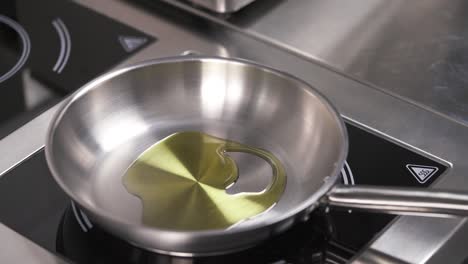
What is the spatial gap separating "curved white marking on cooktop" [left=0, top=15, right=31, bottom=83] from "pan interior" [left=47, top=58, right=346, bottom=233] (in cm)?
12

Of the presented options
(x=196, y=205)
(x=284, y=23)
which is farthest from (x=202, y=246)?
(x=284, y=23)

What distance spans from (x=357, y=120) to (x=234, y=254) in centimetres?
18

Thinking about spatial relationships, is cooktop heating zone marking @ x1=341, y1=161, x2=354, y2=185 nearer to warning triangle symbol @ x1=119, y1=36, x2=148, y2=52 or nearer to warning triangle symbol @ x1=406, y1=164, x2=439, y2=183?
warning triangle symbol @ x1=406, y1=164, x2=439, y2=183

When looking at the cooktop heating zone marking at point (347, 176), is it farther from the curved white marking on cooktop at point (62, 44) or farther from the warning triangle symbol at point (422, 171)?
the curved white marking on cooktop at point (62, 44)

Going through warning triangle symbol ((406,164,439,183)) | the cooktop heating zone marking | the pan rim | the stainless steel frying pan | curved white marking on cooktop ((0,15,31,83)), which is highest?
the pan rim

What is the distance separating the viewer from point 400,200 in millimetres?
487

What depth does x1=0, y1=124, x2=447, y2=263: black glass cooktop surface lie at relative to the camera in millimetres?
501

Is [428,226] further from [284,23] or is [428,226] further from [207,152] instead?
[284,23]

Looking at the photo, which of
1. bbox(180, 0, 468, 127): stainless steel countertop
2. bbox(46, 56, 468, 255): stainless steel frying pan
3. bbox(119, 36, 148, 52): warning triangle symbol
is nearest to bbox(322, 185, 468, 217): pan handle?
bbox(46, 56, 468, 255): stainless steel frying pan

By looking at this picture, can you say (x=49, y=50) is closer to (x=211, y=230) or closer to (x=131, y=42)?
(x=131, y=42)

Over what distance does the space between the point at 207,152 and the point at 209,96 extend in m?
0.06

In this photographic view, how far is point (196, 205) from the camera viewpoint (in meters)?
0.53

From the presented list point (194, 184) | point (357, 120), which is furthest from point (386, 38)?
point (194, 184)

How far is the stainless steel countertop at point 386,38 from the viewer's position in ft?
2.24
